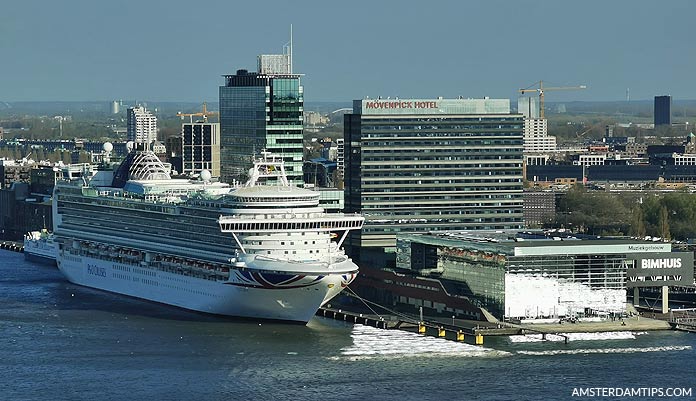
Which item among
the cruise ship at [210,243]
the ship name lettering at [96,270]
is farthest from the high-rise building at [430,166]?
the ship name lettering at [96,270]

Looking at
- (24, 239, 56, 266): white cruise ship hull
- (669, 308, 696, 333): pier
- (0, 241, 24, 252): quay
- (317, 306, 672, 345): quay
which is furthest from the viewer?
(0, 241, 24, 252): quay

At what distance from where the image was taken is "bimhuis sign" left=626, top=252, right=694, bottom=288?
81.7m

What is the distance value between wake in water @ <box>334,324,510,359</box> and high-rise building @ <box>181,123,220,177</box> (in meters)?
75.6

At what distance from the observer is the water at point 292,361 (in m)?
63.6

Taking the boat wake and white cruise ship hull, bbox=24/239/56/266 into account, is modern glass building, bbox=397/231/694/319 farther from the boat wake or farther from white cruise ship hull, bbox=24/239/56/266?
white cruise ship hull, bbox=24/239/56/266

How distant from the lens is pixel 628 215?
123m

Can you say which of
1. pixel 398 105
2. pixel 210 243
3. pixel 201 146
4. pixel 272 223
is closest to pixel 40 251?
pixel 398 105

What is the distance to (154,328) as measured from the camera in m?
78.7

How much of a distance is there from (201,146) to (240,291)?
244ft

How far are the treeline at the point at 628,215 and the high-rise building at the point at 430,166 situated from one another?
1774 cm

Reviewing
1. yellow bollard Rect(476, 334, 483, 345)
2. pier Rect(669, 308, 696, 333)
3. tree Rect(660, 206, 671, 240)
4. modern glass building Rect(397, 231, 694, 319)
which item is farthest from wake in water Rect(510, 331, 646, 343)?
tree Rect(660, 206, 671, 240)

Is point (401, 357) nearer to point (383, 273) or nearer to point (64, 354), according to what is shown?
point (64, 354)

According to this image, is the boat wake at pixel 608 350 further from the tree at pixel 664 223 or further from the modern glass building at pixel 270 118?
the tree at pixel 664 223

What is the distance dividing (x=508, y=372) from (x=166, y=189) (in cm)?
3022
